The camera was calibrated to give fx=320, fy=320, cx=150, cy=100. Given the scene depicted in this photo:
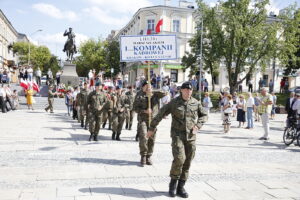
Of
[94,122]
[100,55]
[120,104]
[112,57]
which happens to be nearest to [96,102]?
[94,122]

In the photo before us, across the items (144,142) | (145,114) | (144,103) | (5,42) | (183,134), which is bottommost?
(144,142)

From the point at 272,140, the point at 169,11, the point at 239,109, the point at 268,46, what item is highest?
the point at 169,11

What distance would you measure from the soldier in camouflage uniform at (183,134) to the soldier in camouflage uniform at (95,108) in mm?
5153

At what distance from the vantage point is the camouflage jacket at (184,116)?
5.36m

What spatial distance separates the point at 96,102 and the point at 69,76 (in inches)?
838

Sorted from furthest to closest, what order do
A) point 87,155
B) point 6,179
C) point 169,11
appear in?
1. point 169,11
2. point 87,155
3. point 6,179

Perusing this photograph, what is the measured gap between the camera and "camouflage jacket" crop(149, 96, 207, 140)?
211 inches

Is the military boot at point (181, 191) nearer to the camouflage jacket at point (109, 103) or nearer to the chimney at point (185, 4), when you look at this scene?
the camouflage jacket at point (109, 103)

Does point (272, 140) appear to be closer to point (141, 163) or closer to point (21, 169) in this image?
point (141, 163)

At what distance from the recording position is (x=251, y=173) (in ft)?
23.1

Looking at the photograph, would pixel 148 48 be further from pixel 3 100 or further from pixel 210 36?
pixel 210 36

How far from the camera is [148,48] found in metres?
8.45

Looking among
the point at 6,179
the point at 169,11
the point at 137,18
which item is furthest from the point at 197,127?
the point at 137,18

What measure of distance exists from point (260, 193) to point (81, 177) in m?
3.33
